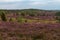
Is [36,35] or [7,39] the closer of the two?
[7,39]

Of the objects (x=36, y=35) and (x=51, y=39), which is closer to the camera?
(x=51, y=39)

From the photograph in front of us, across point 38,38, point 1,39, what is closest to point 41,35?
point 38,38

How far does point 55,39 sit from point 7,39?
339cm

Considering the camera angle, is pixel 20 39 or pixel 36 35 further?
pixel 36 35

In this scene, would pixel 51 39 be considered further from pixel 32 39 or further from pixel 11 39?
pixel 11 39

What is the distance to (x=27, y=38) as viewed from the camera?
17922 mm

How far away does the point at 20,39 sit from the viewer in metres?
17.7

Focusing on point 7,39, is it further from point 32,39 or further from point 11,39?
point 32,39

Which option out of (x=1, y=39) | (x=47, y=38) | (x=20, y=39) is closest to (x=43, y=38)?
(x=47, y=38)

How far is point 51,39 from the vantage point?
1752cm

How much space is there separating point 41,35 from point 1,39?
3024 millimetres

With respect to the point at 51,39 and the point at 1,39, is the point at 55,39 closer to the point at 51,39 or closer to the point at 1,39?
the point at 51,39

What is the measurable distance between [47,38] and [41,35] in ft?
3.58

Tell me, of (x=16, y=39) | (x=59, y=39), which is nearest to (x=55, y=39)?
(x=59, y=39)
